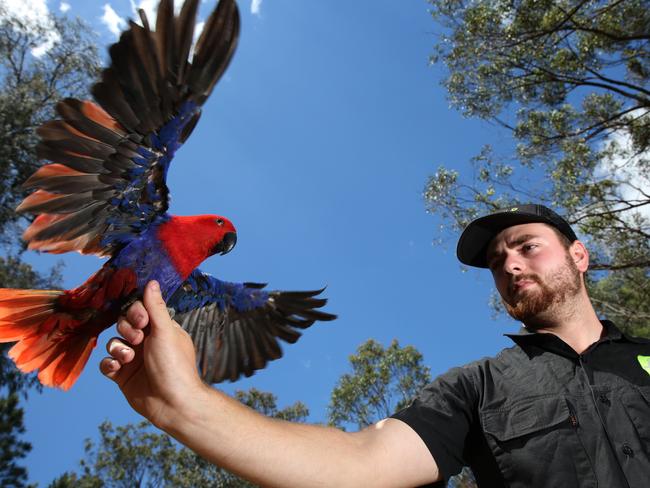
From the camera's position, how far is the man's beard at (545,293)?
2184 millimetres

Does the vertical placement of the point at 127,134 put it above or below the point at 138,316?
above

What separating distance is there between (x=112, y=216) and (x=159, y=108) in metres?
0.73

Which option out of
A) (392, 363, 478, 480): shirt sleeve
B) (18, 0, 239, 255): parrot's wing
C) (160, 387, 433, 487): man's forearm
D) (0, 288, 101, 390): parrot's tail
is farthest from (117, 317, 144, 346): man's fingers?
(0, 288, 101, 390): parrot's tail

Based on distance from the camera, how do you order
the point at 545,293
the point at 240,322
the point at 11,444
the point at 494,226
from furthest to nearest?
the point at 11,444
the point at 240,322
the point at 494,226
the point at 545,293

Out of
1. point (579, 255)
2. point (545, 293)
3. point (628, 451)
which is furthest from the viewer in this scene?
point (579, 255)

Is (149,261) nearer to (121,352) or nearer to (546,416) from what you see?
(121,352)

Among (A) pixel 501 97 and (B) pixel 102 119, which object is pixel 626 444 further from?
(A) pixel 501 97

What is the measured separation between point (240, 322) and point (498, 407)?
2.75 metres

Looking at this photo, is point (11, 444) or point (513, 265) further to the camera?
point (11, 444)

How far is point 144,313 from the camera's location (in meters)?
1.40

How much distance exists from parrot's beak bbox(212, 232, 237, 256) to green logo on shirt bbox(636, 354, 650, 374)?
225 centimetres

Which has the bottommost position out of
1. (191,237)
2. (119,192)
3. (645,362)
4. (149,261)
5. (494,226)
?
(645,362)

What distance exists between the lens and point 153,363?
1.27 m

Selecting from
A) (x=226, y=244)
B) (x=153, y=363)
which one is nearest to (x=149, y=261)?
(x=226, y=244)
